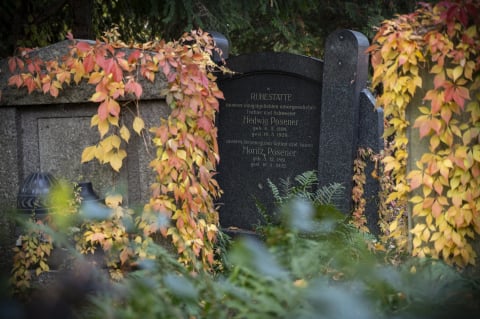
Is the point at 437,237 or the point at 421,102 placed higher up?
the point at 421,102

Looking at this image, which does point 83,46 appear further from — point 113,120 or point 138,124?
point 138,124

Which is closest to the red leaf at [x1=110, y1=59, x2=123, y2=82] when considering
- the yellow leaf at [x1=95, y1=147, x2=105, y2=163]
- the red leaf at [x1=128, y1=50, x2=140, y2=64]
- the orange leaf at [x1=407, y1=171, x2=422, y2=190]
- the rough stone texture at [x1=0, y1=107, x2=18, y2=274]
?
the red leaf at [x1=128, y1=50, x2=140, y2=64]

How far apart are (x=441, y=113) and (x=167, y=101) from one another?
183cm

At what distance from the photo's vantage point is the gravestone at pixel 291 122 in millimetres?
6066

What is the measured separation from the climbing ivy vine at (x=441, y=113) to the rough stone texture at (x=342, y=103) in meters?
2.24

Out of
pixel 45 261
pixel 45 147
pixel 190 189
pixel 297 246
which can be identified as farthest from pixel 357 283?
pixel 45 147

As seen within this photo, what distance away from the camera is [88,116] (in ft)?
15.4

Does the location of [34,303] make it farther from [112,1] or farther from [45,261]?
[112,1]

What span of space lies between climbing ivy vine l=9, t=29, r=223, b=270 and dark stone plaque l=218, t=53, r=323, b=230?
1.90 m

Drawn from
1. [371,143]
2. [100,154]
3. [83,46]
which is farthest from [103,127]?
[371,143]

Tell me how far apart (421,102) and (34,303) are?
9.70 ft

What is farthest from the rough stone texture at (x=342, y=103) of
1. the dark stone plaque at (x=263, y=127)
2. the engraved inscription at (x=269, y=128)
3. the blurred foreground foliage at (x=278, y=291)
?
the blurred foreground foliage at (x=278, y=291)

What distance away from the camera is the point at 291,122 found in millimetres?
6449

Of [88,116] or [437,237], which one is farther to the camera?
[88,116]
